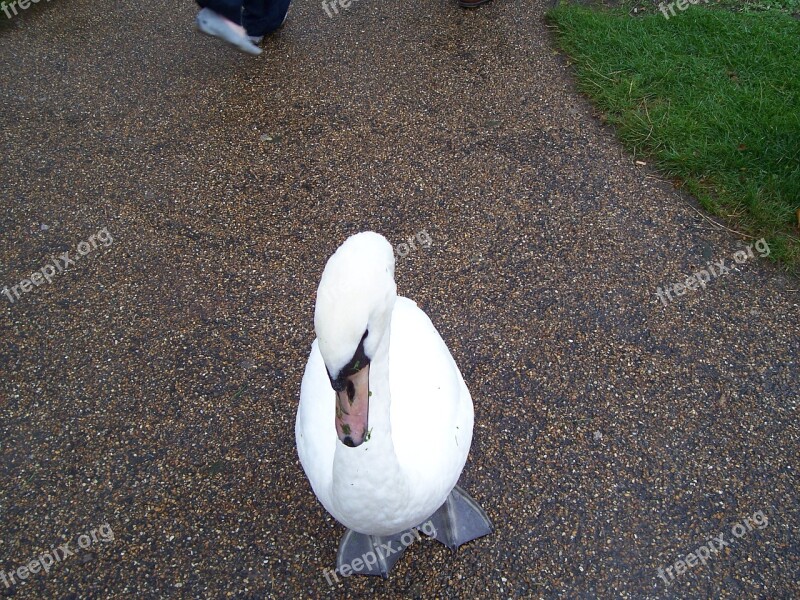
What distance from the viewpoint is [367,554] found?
2650 millimetres

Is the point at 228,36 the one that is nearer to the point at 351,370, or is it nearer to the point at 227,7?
the point at 227,7

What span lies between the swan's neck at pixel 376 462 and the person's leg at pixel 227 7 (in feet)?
11.7

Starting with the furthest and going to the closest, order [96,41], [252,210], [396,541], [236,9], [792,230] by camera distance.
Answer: [96,41] < [236,9] < [252,210] < [792,230] < [396,541]

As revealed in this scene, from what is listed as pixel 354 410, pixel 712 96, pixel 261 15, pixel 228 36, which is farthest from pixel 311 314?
pixel 712 96

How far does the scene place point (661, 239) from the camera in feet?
12.3

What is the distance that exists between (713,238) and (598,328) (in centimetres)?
104

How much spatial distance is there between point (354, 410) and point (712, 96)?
12.8 feet

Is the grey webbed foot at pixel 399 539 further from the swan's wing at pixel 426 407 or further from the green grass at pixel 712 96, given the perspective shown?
the green grass at pixel 712 96

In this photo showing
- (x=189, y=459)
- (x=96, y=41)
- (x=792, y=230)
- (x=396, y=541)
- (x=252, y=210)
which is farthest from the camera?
(x=96, y=41)


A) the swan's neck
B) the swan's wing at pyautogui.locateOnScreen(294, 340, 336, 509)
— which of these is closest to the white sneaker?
the swan's wing at pyautogui.locateOnScreen(294, 340, 336, 509)

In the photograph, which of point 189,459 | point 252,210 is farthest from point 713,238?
point 189,459

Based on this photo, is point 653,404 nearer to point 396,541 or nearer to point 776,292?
point 776,292

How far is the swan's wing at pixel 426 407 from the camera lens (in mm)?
2202

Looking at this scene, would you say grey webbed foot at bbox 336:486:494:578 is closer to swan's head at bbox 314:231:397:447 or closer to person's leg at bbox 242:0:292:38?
swan's head at bbox 314:231:397:447
